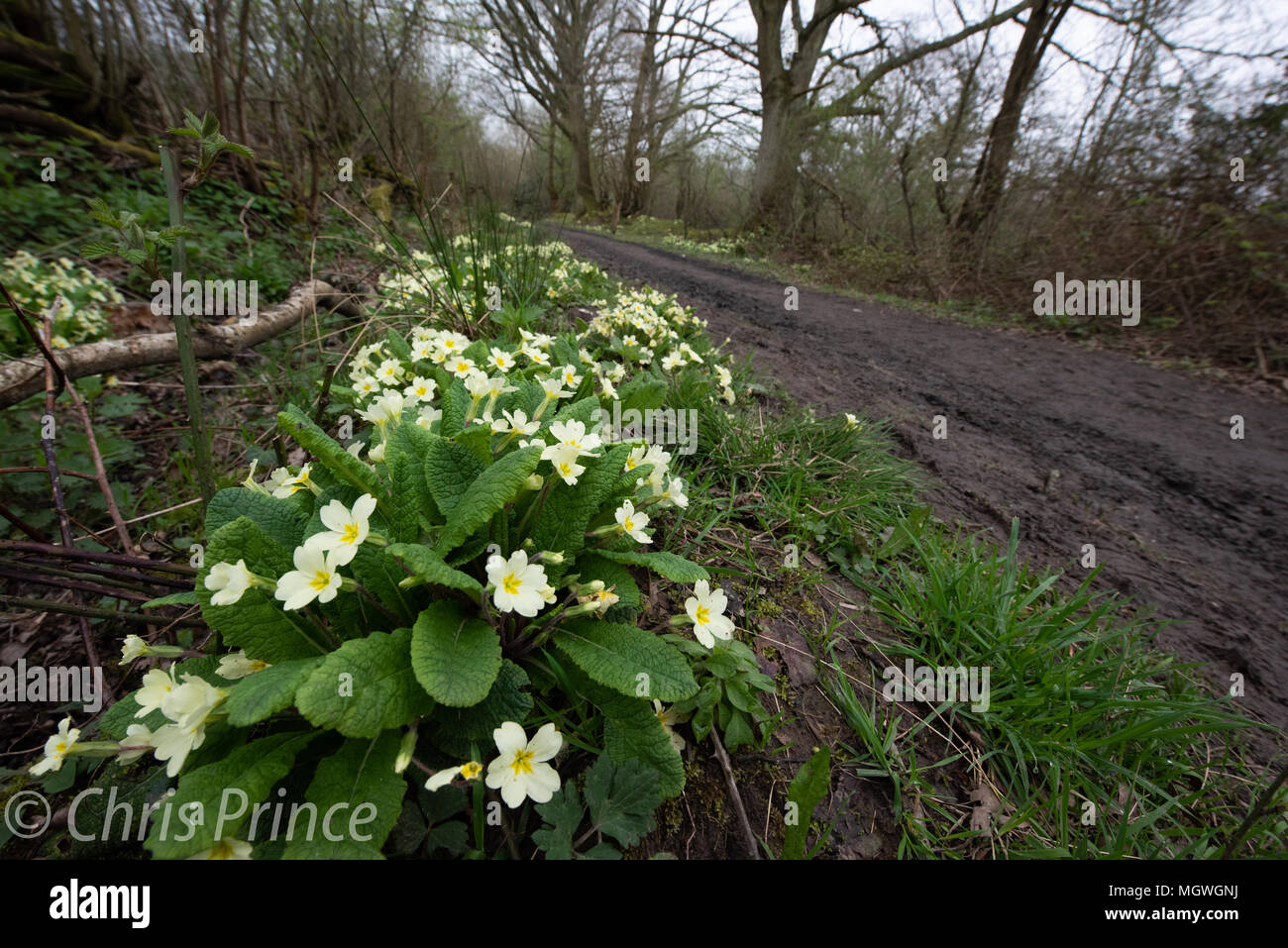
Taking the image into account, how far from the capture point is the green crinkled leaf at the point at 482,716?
1.11 metres

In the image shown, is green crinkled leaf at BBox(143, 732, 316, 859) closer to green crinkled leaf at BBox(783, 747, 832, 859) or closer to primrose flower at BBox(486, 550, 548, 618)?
primrose flower at BBox(486, 550, 548, 618)

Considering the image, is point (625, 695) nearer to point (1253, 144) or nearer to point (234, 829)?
point (234, 829)

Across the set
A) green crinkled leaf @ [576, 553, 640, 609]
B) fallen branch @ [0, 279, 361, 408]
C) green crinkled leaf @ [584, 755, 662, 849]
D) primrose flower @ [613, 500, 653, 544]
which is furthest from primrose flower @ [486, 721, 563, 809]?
fallen branch @ [0, 279, 361, 408]

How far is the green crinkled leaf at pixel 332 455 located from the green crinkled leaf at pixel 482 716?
0.60 metres

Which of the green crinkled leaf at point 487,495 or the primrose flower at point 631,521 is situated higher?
the green crinkled leaf at point 487,495

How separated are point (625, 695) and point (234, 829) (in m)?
0.78

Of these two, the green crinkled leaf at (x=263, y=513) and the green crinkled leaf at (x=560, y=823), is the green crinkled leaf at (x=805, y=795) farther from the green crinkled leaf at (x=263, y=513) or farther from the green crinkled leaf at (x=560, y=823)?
the green crinkled leaf at (x=263, y=513)

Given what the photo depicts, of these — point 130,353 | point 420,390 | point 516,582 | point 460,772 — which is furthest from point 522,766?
point 130,353

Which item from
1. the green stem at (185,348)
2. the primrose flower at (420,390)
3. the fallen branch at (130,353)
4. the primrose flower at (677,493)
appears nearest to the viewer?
the green stem at (185,348)

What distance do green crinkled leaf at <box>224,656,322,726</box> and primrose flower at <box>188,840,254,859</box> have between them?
0.22 meters

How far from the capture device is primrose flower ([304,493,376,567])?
1.02m

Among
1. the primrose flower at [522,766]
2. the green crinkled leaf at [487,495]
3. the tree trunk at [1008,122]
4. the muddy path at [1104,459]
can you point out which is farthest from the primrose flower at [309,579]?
the tree trunk at [1008,122]

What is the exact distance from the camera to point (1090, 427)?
3.73m
